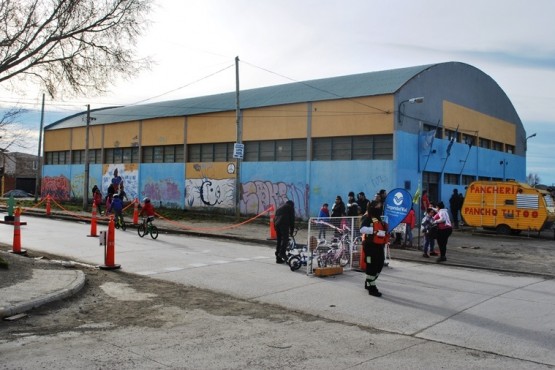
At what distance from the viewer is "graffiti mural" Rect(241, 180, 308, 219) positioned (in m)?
25.9

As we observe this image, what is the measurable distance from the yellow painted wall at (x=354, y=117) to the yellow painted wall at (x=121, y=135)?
48.4ft

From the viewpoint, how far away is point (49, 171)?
140 ft

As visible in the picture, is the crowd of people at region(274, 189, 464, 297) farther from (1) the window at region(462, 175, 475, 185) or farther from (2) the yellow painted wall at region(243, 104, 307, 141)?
(1) the window at region(462, 175, 475, 185)

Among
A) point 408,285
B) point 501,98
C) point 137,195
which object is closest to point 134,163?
point 137,195

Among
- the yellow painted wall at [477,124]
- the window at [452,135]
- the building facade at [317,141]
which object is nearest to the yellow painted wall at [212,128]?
the building facade at [317,141]

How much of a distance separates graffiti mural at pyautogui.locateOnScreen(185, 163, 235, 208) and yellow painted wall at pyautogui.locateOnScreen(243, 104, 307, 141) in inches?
94.9

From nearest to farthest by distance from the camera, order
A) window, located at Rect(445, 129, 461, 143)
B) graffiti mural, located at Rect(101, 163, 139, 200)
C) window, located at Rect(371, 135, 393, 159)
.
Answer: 1. window, located at Rect(371, 135, 393, 159)
2. window, located at Rect(445, 129, 461, 143)
3. graffiti mural, located at Rect(101, 163, 139, 200)

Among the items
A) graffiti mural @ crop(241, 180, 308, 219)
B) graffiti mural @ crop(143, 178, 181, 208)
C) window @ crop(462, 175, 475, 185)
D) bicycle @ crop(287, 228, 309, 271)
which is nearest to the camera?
bicycle @ crop(287, 228, 309, 271)

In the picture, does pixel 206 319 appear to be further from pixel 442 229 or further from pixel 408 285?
pixel 442 229

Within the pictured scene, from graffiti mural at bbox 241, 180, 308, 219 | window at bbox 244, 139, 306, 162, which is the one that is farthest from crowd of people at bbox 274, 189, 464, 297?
window at bbox 244, 139, 306, 162

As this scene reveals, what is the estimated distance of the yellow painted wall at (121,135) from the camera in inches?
1388

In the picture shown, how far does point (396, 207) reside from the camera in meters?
14.9

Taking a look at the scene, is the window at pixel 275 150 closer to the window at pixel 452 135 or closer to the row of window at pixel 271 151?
the row of window at pixel 271 151

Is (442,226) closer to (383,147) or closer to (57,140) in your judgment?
(383,147)
